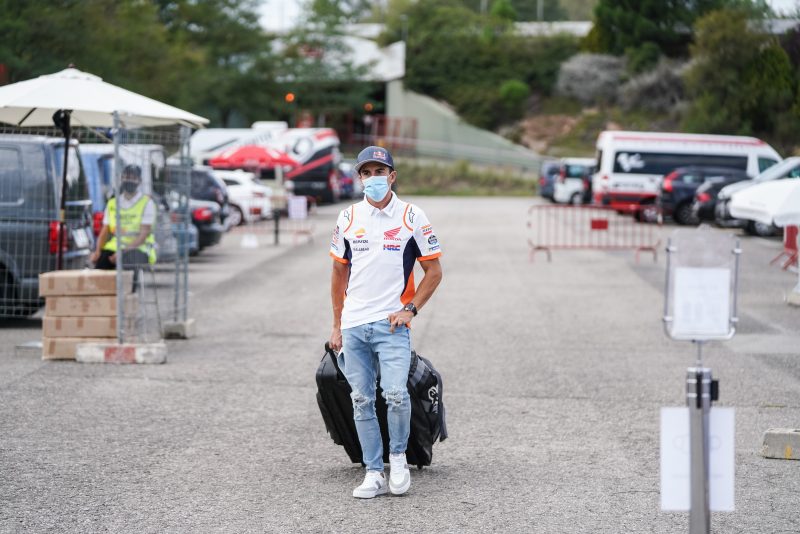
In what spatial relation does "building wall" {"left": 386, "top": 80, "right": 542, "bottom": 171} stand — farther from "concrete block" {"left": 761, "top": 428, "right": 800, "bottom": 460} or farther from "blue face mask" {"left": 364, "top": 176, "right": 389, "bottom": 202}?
"blue face mask" {"left": 364, "top": 176, "right": 389, "bottom": 202}

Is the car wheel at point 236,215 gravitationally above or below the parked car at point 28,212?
below

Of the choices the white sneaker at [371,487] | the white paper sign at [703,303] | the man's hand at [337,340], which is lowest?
the white sneaker at [371,487]

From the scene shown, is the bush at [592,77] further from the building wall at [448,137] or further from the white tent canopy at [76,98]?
the white tent canopy at [76,98]

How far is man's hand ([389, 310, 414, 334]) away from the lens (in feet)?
21.3

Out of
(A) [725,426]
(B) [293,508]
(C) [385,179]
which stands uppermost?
(C) [385,179]

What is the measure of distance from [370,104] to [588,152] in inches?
518

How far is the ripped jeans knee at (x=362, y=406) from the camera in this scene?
6.62 metres

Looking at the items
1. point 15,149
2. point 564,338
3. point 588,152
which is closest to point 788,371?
point 564,338

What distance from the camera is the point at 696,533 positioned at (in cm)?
494

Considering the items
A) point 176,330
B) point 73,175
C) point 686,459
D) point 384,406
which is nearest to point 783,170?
point 176,330

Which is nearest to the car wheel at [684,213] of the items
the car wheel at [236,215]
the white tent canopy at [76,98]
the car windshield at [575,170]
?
the car wheel at [236,215]

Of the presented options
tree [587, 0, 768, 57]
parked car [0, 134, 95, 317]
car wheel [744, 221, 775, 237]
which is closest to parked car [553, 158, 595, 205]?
tree [587, 0, 768, 57]

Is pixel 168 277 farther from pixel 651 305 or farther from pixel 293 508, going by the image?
pixel 293 508

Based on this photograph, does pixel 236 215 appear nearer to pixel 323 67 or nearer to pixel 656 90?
pixel 323 67
